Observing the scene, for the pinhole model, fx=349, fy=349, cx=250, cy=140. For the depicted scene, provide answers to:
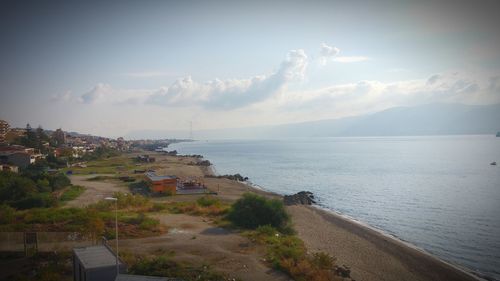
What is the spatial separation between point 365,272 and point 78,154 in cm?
11149

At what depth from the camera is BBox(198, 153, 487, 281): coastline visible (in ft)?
80.7

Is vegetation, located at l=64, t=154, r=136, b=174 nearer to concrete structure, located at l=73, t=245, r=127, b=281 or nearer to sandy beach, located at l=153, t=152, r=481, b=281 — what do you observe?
sandy beach, located at l=153, t=152, r=481, b=281

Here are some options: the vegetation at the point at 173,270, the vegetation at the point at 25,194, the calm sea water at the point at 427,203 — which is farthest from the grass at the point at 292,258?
the vegetation at the point at 25,194

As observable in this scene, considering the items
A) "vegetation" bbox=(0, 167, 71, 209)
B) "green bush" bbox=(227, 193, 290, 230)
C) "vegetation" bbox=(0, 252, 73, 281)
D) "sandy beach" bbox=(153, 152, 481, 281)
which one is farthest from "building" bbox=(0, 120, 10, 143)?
"sandy beach" bbox=(153, 152, 481, 281)

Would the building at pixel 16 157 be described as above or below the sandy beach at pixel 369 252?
above

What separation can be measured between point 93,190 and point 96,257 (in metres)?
Answer: 40.0

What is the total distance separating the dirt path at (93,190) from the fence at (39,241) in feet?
57.1

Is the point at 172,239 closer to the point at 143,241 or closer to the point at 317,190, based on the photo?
the point at 143,241

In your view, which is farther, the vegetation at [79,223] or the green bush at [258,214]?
the green bush at [258,214]

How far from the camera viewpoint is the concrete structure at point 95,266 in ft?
48.4

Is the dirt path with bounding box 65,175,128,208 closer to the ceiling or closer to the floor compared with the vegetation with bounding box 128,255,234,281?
closer to the floor

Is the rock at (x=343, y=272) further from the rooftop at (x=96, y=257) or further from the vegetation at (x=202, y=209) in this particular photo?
the vegetation at (x=202, y=209)

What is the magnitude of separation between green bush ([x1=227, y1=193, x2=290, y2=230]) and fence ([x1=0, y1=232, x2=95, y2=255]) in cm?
1264

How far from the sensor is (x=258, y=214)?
104ft
